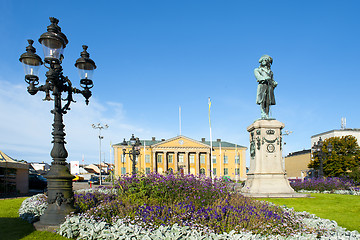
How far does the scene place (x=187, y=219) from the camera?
254 inches

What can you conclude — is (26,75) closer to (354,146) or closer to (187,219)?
(187,219)

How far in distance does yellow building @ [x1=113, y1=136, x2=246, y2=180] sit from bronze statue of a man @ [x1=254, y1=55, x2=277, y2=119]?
2610 inches

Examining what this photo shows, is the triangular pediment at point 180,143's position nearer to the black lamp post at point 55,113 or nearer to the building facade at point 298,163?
the building facade at point 298,163

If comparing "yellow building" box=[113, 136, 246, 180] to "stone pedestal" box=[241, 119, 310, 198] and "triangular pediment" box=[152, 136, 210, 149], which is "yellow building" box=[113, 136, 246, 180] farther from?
"stone pedestal" box=[241, 119, 310, 198]

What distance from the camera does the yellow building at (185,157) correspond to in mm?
81750

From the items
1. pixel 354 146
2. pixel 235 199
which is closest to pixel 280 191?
pixel 235 199

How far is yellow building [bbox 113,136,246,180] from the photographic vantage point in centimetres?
8175

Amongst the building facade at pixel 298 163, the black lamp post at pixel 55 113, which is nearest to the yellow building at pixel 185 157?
the building facade at pixel 298 163

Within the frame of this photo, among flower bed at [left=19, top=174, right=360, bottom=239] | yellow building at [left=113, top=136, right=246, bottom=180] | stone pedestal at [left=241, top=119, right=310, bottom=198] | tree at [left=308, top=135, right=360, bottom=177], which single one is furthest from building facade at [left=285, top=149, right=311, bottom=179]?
flower bed at [left=19, top=174, right=360, bottom=239]

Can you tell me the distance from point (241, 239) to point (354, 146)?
173ft

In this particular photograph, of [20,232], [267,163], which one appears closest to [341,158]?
[267,163]

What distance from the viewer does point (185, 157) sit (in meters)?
84.2

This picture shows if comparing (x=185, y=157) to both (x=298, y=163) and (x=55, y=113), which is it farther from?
(x=55, y=113)

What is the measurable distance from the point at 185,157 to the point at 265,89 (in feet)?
230
